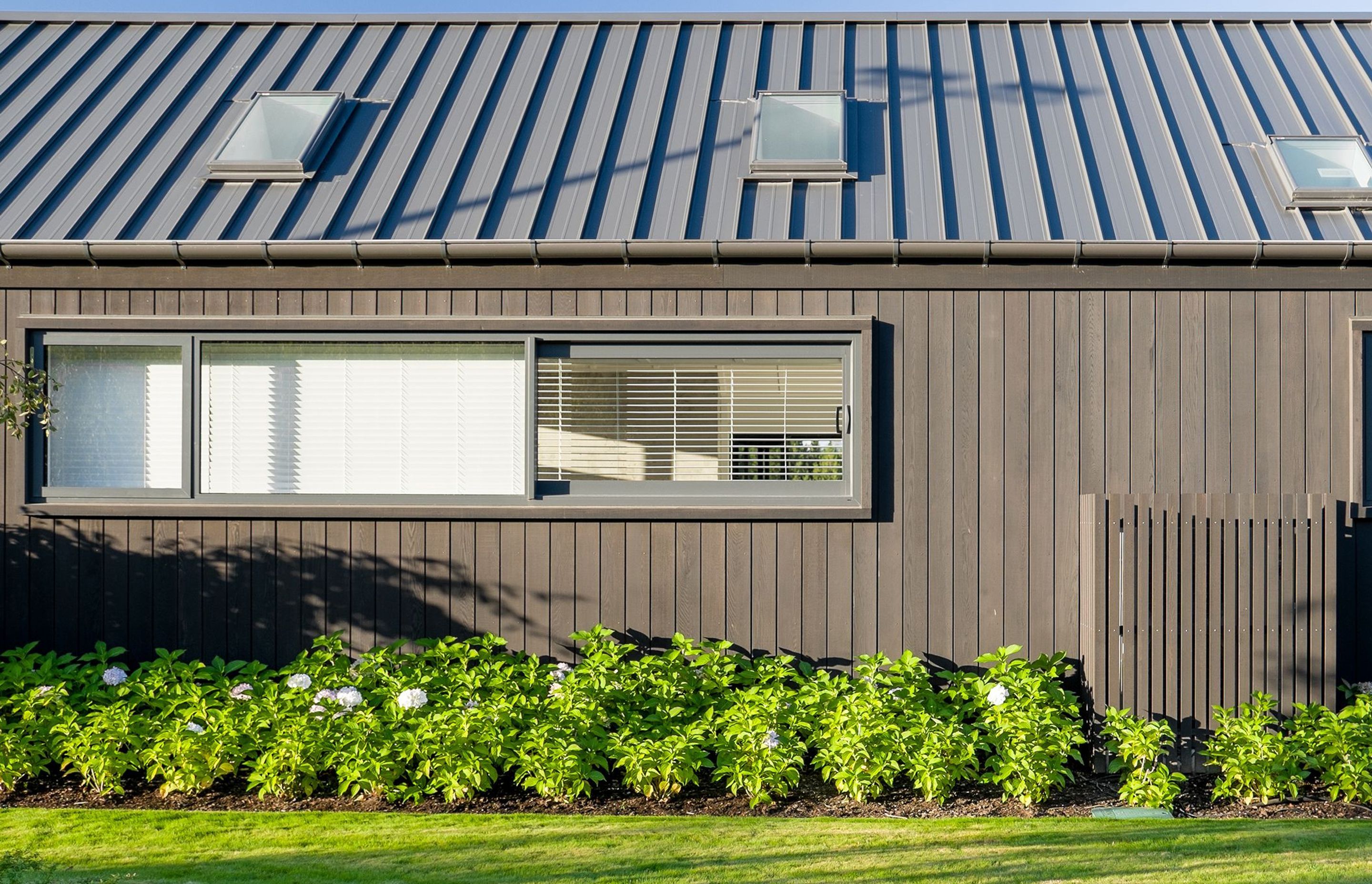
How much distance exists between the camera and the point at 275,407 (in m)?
6.22

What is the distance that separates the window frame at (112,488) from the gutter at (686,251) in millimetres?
421

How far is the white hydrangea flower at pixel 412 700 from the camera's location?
5121mm

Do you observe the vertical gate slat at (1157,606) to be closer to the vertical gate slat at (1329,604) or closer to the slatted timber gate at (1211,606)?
the slatted timber gate at (1211,606)

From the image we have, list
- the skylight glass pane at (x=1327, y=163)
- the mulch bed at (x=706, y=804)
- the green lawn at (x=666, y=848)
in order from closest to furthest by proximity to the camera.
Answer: the green lawn at (x=666, y=848) < the mulch bed at (x=706, y=804) < the skylight glass pane at (x=1327, y=163)

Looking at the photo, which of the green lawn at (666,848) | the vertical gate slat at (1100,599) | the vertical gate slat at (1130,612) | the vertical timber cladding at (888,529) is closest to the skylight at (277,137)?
the vertical timber cladding at (888,529)

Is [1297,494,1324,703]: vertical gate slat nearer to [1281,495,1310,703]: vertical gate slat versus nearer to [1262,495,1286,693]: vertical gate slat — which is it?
[1281,495,1310,703]: vertical gate slat

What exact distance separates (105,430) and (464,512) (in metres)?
2.09

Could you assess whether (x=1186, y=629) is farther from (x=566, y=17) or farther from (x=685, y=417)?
(x=566, y=17)

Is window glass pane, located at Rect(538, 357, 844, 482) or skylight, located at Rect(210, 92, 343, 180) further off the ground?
skylight, located at Rect(210, 92, 343, 180)

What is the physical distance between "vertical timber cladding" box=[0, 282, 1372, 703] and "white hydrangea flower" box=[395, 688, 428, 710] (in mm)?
921

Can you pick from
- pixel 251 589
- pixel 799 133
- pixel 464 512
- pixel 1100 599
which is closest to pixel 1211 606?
pixel 1100 599

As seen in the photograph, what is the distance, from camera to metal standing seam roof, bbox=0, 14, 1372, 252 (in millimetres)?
6168

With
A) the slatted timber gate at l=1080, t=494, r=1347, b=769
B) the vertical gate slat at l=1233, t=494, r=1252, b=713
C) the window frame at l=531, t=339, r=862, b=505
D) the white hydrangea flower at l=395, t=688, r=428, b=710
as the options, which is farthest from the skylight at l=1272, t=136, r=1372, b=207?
the white hydrangea flower at l=395, t=688, r=428, b=710

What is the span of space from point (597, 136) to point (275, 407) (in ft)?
8.44
